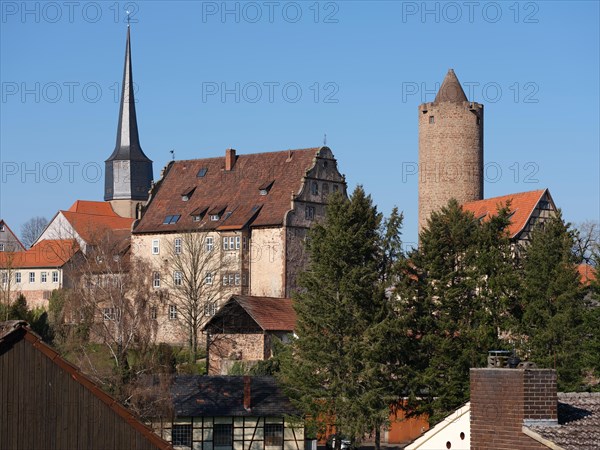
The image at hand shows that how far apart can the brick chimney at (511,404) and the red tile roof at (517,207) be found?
55461 mm

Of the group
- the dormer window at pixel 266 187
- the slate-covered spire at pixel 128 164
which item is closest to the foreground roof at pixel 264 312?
the dormer window at pixel 266 187

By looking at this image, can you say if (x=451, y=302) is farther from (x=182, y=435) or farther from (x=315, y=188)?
(x=315, y=188)

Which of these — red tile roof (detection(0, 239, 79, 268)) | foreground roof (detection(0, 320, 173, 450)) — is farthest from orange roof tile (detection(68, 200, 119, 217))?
foreground roof (detection(0, 320, 173, 450))

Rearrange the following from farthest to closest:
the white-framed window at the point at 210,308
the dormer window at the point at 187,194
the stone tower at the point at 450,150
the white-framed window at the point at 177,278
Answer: the stone tower at the point at 450,150 < the dormer window at the point at 187,194 < the white-framed window at the point at 177,278 < the white-framed window at the point at 210,308

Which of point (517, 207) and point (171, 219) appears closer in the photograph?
point (517, 207)

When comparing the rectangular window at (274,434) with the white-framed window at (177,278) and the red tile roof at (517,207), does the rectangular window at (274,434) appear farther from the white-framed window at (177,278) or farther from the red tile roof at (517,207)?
the white-framed window at (177,278)

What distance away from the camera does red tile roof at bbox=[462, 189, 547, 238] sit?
76438 millimetres

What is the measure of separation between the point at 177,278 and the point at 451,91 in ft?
82.9

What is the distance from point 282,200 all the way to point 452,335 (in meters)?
31.9

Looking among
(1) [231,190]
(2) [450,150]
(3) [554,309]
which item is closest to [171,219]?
(1) [231,190]

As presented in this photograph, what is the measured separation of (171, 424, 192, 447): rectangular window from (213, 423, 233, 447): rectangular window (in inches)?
42.3

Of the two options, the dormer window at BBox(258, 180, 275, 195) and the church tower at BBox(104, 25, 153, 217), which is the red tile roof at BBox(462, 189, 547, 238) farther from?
the church tower at BBox(104, 25, 153, 217)

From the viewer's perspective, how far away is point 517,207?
78.5m

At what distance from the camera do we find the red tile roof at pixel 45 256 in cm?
9500
